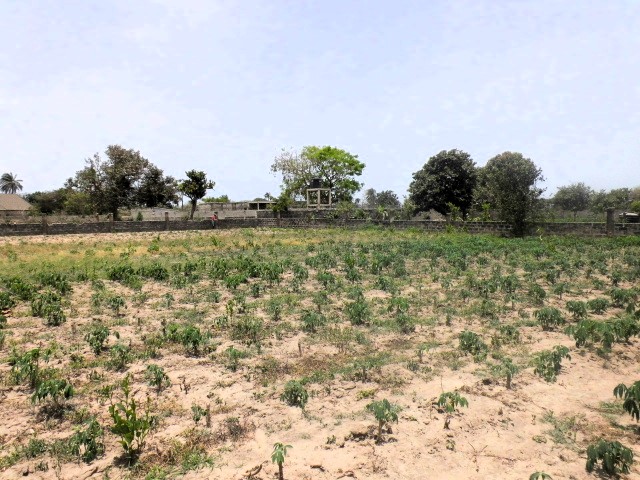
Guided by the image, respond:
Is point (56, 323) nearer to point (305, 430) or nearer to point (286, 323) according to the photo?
point (286, 323)

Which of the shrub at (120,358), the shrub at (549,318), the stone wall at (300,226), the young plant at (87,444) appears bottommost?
the young plant at (87,444)

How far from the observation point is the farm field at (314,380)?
464cm


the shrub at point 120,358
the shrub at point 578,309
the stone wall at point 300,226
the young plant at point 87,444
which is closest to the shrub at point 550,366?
the shrub at point 578,309

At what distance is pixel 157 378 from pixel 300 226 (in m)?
39.0

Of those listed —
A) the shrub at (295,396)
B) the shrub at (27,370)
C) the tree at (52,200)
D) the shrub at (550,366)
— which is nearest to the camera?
the shrub at (295,396)

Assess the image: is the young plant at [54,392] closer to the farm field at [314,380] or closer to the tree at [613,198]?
the farm field at [314,380]

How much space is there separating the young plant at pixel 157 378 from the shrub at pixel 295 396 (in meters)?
1.78

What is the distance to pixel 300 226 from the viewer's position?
4494cm

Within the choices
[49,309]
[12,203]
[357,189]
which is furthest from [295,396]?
[12,203]

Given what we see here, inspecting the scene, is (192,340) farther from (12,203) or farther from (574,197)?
(12,203)

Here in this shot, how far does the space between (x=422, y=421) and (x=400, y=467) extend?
98cm

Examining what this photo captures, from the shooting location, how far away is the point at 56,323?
30.0 feet

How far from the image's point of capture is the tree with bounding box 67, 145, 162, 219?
53406 mm

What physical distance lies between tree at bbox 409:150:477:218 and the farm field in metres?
40.0
